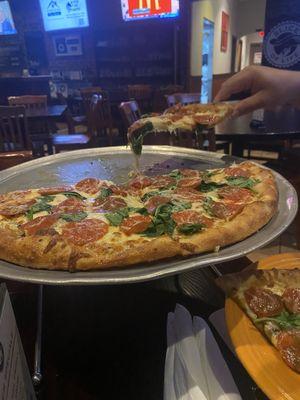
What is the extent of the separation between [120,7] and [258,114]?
561 centimetres

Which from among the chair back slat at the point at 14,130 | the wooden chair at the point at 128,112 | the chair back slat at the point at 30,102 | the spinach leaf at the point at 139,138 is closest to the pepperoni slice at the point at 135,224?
the spinach leaf at the point at 139,138

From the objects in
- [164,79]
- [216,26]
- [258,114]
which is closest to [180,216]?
[258,114]

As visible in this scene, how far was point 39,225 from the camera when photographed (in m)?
1.22

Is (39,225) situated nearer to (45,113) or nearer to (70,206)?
(70,206)

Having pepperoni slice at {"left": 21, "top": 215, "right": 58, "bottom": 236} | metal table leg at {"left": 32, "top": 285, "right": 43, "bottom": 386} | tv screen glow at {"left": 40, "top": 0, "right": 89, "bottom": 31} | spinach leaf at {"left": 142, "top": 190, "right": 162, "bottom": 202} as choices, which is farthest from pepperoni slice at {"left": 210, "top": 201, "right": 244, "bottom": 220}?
tv screen glow at {"left": 40, "top": 0, "right": 89, "bottom": 31}

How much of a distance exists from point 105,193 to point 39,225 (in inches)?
14.3

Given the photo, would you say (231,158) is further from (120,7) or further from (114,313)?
(120,7)

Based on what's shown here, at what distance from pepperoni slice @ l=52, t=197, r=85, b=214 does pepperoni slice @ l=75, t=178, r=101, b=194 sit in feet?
0.36

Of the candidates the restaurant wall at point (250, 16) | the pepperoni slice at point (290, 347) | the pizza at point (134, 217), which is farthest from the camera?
the restaurant wall at point (250, 16)

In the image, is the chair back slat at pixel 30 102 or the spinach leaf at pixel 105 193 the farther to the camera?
the chair back slat at pixel 30 102

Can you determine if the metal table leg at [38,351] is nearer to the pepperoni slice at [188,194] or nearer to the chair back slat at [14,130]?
the pepperoni slice at [188,194]

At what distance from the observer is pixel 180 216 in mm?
1257

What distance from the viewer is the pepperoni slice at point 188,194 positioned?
144 cm

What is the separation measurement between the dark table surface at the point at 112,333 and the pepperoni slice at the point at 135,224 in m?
0.31
